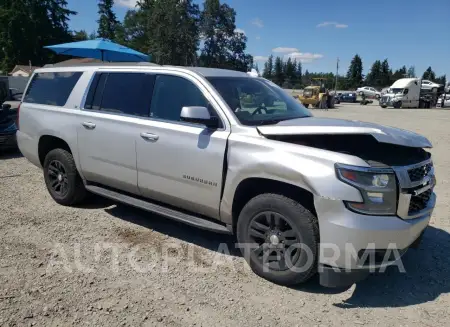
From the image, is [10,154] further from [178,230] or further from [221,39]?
[221,39]

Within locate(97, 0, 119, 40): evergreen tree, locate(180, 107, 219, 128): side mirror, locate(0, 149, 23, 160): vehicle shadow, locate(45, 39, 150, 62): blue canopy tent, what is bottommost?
locate(0, 149, 23, 160): vehicle shadow

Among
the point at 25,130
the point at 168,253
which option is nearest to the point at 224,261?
the point at 168,253

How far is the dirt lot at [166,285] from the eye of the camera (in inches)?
112

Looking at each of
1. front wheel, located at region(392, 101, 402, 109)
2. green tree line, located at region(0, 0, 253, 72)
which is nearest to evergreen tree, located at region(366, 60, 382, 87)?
green tree line, located at region(0, 0, 253, 72)

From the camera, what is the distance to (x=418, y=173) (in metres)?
3.11

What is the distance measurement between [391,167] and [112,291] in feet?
8.02

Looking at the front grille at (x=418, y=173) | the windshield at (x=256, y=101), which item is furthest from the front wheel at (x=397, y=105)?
the front grille at (x=418, y=173)

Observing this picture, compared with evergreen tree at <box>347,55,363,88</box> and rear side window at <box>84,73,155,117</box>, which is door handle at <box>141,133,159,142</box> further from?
evergreen tree at <box>347,55,363,88</box>

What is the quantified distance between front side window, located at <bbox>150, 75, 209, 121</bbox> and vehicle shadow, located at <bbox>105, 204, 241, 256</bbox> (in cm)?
138

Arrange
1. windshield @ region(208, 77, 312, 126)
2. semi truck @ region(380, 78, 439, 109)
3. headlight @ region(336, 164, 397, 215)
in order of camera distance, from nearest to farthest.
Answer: headlight @ region(336, 164, 397, 215)
windshield @ region(208, 77, 312, 126)
semi truck @ region(380, 78, 439, 109)

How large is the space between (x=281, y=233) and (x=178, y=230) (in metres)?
1.67

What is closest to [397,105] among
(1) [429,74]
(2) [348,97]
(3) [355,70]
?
(2) [348,97]

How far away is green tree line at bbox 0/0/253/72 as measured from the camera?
5731 cm

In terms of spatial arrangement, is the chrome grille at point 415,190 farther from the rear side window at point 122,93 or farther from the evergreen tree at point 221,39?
the evergreen tree at point 221,39
